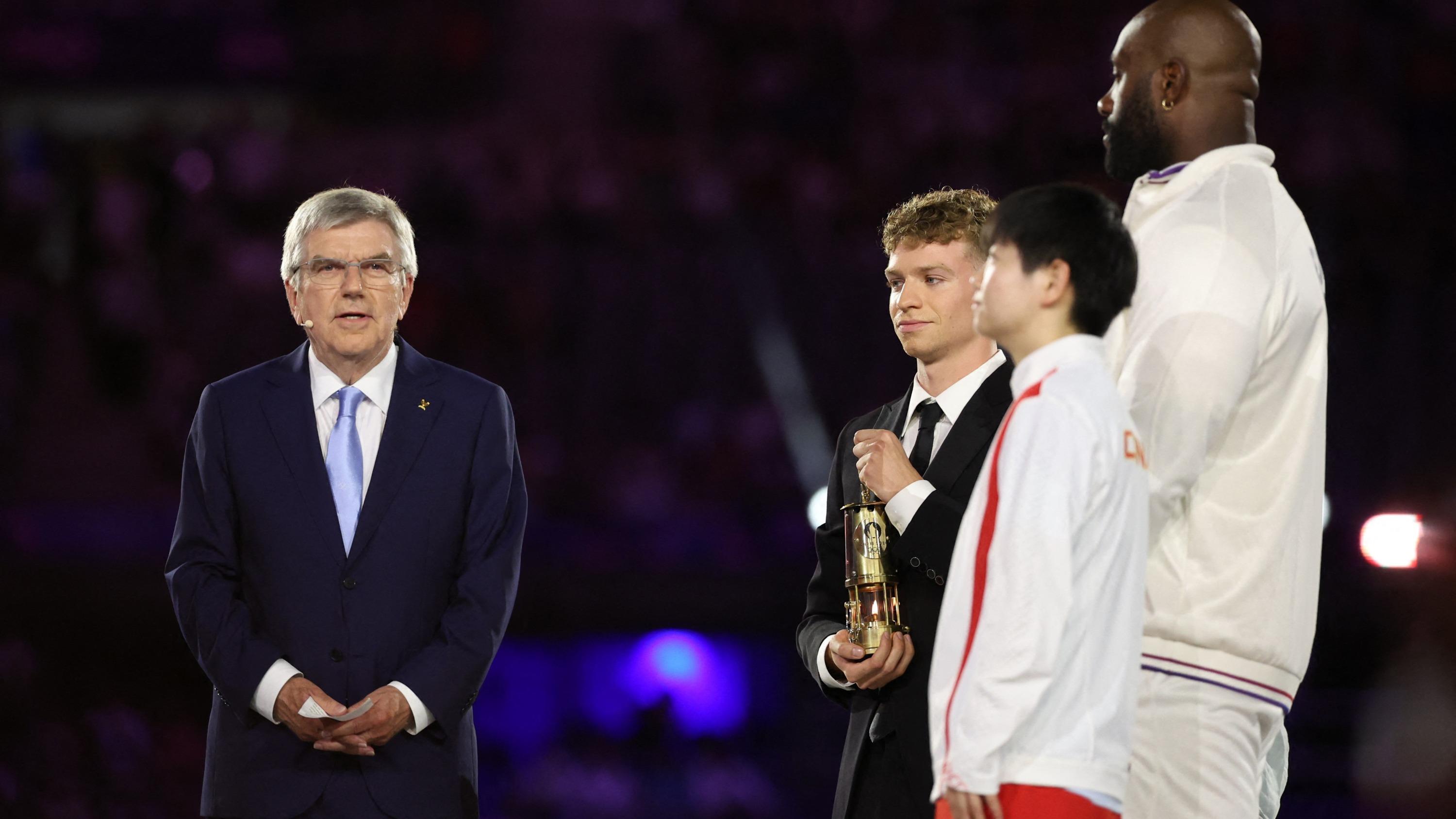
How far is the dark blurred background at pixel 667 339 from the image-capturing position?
686 centimetres

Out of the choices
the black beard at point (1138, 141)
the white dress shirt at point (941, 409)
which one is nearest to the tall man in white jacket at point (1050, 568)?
the black beard at point (1138, 141)

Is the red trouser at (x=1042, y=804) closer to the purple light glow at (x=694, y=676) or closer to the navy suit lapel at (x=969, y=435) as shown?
the navy suit lapel at (x=969, y=435)

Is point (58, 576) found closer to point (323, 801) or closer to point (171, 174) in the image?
point (171, 174)

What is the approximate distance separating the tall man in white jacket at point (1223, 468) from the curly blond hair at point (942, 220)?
1.62ft

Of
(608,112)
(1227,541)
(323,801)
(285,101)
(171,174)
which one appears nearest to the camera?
(1227,541)

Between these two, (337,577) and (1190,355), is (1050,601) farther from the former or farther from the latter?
(337,577)

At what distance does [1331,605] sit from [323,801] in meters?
5.95

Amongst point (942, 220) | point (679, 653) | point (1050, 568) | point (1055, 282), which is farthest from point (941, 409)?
point (679, 653)

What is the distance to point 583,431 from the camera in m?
8.05

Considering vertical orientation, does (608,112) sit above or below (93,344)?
above

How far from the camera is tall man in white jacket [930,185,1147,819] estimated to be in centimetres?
195

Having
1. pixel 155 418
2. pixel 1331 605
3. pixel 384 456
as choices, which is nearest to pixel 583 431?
pixel 155 418

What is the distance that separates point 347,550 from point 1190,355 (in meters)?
1.66

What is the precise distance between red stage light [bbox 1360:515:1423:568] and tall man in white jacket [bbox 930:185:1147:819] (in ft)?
6.46
